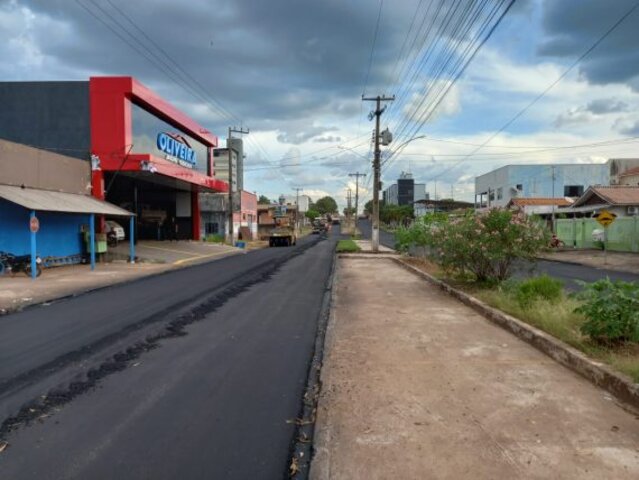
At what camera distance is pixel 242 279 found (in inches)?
803

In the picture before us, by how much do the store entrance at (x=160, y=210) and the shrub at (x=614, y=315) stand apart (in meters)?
41.0

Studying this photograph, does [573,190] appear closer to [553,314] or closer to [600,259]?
[600,259]

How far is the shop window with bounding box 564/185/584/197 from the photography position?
7694 cm

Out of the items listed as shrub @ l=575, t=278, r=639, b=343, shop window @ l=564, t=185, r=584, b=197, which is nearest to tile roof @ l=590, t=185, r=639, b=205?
shop window @ l=564, t=185, r=584, b=197

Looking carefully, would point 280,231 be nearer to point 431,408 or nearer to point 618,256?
point 618,256

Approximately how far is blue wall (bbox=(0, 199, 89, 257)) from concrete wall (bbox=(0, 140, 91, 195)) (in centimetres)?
124

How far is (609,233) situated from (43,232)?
33.1m

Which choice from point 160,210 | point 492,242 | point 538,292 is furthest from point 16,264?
point 160,210

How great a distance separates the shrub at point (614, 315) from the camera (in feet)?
24.1

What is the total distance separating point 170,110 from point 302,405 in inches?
1400

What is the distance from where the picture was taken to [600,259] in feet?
105

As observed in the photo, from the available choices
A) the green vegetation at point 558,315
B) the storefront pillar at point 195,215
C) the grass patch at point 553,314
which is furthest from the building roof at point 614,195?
the green vegetation at point 558,315

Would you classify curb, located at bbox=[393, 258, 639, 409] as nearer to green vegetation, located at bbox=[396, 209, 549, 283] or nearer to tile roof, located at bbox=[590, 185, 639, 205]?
green vegetation, located at bbox=[396, 209, 549, 283]

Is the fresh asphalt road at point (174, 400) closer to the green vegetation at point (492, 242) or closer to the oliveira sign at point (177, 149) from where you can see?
the green vegetation at point (492, 242)
